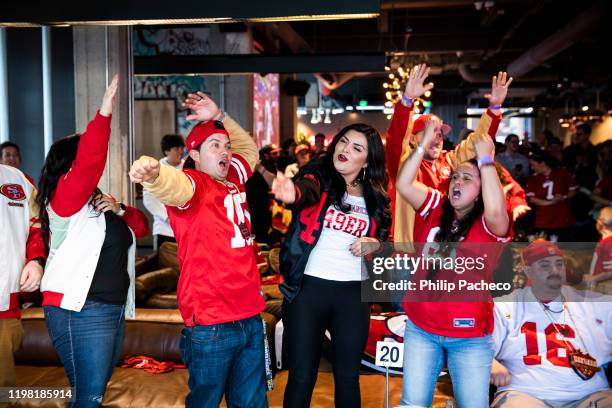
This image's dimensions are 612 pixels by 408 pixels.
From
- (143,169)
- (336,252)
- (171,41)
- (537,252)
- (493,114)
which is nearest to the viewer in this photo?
(143,169)

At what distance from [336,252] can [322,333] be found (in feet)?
1.21

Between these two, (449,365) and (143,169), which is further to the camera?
(449,365)

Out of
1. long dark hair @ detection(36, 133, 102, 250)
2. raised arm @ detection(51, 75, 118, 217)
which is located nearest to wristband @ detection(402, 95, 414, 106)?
raised arm @ detection(51, 75, 118, 217)

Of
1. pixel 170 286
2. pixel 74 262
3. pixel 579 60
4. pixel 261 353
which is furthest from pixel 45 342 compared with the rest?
pixel 579 60

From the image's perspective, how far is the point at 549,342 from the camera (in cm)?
→ 337

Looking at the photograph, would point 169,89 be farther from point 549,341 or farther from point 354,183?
point 549,341

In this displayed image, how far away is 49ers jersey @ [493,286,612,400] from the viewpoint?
10.8 ft

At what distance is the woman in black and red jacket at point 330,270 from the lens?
9.04 ft

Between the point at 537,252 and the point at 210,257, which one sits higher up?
the point at 210,257

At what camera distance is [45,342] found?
13.7ft

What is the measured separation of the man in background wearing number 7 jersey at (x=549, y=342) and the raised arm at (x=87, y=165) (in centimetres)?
213

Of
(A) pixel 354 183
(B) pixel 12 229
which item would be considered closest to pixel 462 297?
(A) pixel 354 183

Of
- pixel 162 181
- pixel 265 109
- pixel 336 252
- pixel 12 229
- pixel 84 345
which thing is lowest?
pixel 84 345

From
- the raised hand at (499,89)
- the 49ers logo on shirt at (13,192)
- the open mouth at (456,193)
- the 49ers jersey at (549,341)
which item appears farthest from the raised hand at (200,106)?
the 49ers jersey at (549,341)
